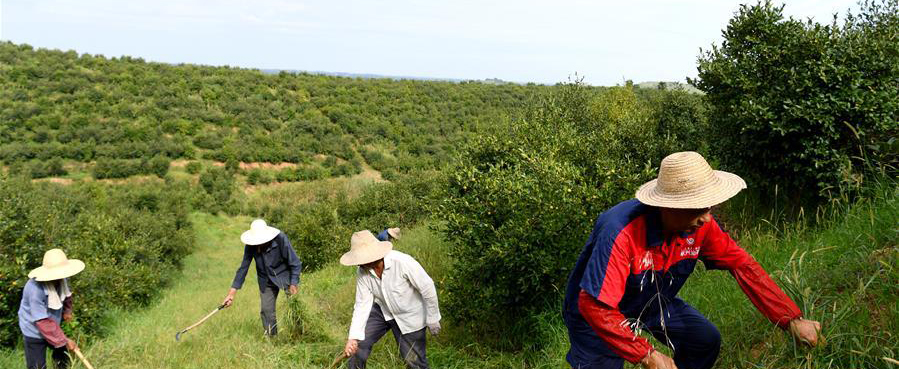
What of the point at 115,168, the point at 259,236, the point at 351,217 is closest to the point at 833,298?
the point at 259,236

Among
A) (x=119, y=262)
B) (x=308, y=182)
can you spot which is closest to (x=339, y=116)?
(x=308, y=182)

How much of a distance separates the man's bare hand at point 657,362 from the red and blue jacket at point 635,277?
1.0 inches

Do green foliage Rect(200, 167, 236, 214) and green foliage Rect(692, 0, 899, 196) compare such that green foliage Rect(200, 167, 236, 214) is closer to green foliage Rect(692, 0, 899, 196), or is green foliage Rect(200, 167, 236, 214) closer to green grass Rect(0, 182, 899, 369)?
green grass Rect(0, 182, 899, 369)

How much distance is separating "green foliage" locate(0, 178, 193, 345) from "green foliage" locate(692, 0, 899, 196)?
11026mm

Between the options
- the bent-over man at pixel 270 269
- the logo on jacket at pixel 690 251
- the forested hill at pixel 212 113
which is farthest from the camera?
the forested hill at pixel 212 113

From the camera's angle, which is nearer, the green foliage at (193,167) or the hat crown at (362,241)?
the hat crown at (362,241)

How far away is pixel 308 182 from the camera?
122ft

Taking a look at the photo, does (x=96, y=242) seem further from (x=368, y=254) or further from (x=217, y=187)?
(x=217, y=187)

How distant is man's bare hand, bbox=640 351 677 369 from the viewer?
2.37 metres

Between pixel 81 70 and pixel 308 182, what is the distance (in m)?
19.8

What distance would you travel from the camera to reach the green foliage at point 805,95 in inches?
237

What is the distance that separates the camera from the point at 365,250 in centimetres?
449

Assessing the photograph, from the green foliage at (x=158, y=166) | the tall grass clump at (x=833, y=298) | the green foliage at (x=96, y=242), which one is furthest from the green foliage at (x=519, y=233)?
the green foliage at (x=158, y=166)

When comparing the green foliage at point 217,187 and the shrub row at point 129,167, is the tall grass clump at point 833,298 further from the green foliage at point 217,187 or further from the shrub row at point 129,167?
the shrub row at point 129,167
